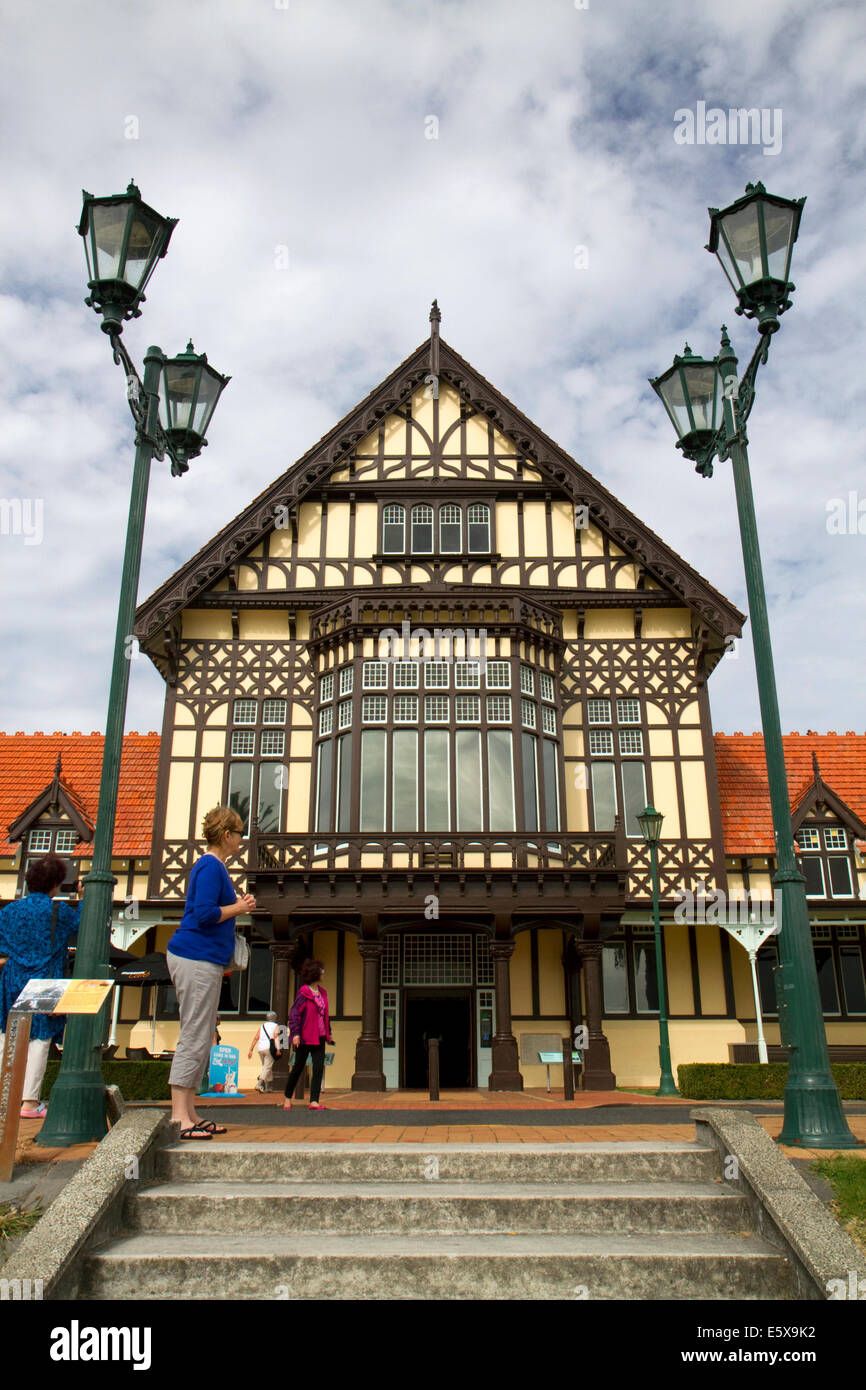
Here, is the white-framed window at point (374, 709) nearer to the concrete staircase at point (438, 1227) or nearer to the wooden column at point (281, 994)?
the wooden column at point (281, 994)

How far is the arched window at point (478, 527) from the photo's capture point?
22641mm

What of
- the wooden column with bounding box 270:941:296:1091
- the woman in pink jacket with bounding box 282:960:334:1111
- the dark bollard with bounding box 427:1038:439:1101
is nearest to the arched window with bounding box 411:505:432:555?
the wooden column with bounding box 270:941:296:1091

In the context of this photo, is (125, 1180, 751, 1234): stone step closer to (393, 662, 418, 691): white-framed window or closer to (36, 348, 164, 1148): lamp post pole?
(36, 348, 164, 1148): lamp post pole

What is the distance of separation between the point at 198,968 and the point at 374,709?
14192 mm

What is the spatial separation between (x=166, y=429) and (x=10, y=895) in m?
15.9

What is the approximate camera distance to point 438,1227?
529 cm

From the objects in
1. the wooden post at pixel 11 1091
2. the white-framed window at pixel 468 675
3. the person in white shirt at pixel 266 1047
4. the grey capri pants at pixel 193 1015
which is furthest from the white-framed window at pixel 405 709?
the wooden post at pixel 11 1091

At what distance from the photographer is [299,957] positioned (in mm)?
20453

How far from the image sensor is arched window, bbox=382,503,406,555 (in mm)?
22625

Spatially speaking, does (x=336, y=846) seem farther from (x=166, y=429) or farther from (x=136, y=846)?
(x=166, y=429)

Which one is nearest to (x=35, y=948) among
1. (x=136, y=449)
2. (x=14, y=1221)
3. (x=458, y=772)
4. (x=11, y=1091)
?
(x=11, y=1091)

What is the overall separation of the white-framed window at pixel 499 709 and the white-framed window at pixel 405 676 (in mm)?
1610

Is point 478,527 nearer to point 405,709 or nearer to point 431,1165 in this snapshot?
point 405,709
